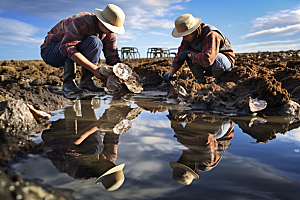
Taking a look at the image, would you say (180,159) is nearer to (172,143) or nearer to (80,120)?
(172,143)

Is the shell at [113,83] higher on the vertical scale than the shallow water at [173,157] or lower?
higher

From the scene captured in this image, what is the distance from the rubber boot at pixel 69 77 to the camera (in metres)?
3.69

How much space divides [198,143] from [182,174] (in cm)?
46

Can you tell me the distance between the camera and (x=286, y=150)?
138cm

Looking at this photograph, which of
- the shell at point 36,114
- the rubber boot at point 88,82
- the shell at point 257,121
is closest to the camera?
the shell at point 36,114

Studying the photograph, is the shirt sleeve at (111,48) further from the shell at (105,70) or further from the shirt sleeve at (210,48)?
the shirt sleeve at (210,48)

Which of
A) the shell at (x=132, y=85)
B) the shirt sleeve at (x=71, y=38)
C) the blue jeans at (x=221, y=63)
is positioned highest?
the shirt sleeve at (x=71, y=38)

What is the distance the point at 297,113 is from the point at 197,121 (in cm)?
127

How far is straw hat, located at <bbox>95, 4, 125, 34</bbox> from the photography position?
10.5ft

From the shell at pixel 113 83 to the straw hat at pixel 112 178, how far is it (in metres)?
2.69

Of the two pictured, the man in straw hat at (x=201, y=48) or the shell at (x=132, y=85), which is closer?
the man in straw hat at (x=201, y=48)

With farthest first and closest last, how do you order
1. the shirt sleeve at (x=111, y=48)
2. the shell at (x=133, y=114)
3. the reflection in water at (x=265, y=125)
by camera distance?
the shirt sleeve at (x=111, y=48) → the shell at (x=133, y=114) → the reflection in water at (x=265, y=125)

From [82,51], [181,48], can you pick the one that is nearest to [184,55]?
[181,48]

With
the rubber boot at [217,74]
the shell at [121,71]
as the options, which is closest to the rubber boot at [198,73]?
the rubber boot at [217,74]
